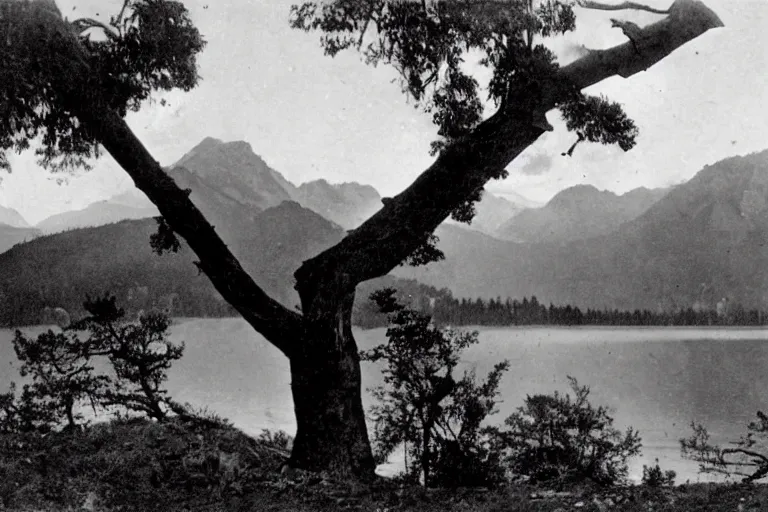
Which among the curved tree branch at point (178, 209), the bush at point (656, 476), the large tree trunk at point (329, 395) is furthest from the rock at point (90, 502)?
the bush at point (656, 476)

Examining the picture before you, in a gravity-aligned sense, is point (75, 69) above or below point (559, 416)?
above

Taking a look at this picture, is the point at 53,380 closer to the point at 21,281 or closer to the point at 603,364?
the point at 21,281

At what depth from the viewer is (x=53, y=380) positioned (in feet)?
24.8

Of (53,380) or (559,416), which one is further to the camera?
(53,380)

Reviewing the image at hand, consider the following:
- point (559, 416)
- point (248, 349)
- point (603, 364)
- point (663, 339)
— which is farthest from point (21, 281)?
point (663, 339)

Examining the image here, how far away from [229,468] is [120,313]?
146 inches

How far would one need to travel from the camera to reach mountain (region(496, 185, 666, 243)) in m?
51.2

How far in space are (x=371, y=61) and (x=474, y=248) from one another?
31184mm

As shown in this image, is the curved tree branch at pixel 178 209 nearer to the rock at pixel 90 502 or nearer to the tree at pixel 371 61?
the tree at pixel 371 61

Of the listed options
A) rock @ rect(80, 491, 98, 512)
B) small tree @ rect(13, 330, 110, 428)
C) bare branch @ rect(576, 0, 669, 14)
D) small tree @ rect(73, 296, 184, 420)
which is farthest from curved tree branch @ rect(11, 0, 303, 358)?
bare branch @ rect(576, 0, 669, 14)

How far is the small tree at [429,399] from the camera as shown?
19.6 ft

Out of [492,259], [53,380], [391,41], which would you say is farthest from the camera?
[492,259]

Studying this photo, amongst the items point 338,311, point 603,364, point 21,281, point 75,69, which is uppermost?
point 75,69

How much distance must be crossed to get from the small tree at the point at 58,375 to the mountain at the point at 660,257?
21539mm
